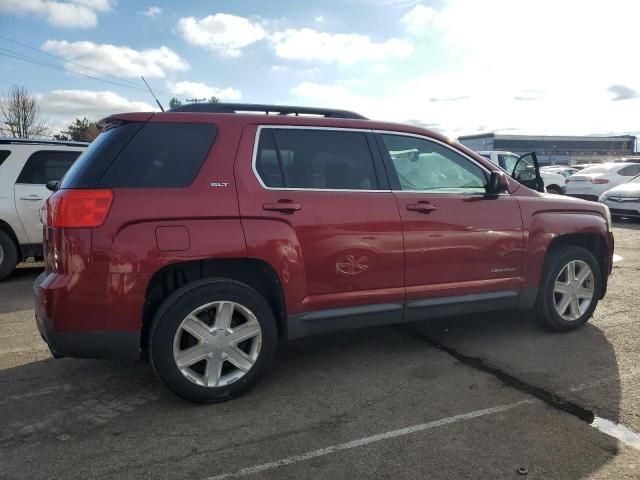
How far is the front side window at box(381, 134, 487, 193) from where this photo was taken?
159 inches

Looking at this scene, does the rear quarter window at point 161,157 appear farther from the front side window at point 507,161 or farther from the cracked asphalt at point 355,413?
the front side window at point 507,161

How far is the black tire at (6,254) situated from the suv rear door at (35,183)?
235 millimetres

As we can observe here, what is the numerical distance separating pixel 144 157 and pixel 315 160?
3.83ft

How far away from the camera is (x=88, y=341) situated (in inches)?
122

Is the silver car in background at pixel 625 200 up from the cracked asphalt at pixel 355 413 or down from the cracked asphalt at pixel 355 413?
up

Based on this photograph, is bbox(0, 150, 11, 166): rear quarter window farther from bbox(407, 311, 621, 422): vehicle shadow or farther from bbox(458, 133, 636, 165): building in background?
bbox(458, 133, 636, 165): building in background

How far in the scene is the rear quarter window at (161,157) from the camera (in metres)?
3.16

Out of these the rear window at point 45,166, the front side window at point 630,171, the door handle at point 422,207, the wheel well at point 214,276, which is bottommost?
the wheel well at point 214,276

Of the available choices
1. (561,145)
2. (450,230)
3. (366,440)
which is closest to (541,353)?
(450,230)

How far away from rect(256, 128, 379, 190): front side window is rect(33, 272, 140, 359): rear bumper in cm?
132

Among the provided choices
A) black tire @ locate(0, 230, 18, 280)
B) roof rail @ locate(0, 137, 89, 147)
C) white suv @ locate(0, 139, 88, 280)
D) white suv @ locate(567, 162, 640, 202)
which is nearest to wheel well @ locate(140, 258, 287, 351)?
white suv @ locate(0, 139, 88, 280)

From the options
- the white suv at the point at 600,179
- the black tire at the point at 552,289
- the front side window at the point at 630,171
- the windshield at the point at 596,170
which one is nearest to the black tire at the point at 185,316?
the black tire at the point at 552,289

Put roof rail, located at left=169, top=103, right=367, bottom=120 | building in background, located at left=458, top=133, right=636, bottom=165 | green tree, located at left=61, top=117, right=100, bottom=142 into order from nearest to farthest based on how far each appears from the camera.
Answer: roof rail, located at left=169, top=103, right=367, bottom=120, green tree, located at left=61, top=117, right=100, bottom=142, building in background, located at left=458, top=133, right=636, bottom=165

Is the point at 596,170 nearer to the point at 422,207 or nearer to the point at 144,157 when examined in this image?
the point at 422,207
